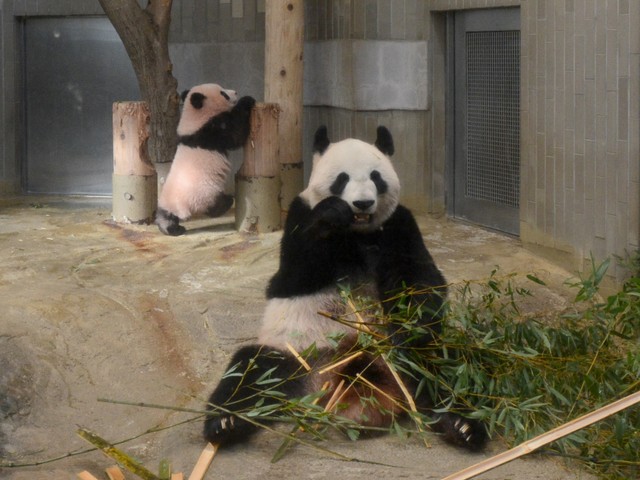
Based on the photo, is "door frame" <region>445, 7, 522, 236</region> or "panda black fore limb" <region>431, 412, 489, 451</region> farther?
"door frame" <region>445, 7, 522, 236</region>

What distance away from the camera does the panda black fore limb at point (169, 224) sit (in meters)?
6.73

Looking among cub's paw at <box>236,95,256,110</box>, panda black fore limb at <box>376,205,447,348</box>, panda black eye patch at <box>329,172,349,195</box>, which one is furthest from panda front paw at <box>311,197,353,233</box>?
cub's paw at <box>236,95,256,110</box>

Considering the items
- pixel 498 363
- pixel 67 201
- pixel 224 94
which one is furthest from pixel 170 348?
pixel 67 201

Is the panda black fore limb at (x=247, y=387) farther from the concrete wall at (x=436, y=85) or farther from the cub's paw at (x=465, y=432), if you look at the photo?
the concrete wall at (x=436, y=85)

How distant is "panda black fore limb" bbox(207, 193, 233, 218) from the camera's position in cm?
708

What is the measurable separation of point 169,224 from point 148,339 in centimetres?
201

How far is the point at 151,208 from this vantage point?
7.12 meters

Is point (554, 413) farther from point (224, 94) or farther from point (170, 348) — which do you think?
point (224, 94)

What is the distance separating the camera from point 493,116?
6.87m

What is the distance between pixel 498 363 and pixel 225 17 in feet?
16.3

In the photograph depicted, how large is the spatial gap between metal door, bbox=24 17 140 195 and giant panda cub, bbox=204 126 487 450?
4.92 meters

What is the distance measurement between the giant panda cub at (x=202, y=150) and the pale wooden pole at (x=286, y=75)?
0.34m

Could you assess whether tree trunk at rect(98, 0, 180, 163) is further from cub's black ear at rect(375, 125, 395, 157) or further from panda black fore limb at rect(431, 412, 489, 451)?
panda black fore limb at rect(431, 412, 489, 451)

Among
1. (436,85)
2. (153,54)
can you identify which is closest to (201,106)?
(153,54)
